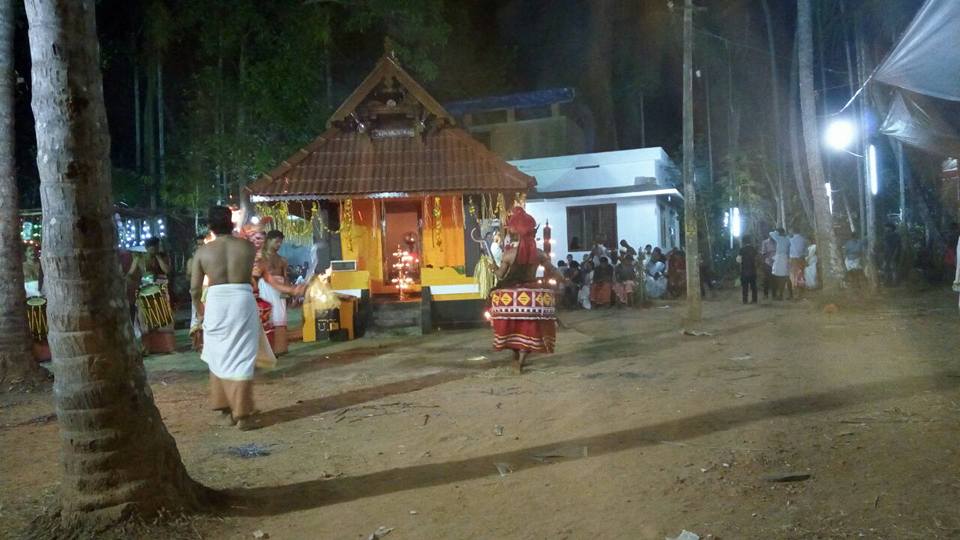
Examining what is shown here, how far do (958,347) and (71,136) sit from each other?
411 inches

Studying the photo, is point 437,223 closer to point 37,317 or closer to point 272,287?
point 272,287

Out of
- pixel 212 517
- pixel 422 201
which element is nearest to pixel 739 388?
pixel 212 517

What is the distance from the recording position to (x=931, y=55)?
19.5ft

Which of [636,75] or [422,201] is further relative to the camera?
[636,75]

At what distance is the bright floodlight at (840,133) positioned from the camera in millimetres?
16298

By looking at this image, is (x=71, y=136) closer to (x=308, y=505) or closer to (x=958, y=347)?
(x=308, y=505)

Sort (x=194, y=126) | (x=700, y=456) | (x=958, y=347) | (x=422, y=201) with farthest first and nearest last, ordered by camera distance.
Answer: (x=194, y=126) → (x=422, y=201) → (x=958, y=347) → (x=700, y=456)

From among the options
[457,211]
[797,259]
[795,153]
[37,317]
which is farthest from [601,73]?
[37,317]

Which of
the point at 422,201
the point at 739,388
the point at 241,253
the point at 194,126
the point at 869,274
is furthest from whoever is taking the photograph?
the point at 194,126

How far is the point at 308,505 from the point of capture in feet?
16.3

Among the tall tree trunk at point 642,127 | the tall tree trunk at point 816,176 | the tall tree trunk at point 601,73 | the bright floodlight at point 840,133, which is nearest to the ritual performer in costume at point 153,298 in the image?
the bright floodlight at point 840,133

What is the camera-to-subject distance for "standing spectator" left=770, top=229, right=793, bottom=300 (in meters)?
18.7

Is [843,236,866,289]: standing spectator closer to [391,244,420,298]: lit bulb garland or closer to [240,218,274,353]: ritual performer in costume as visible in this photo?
[391,244,420,298]: lit bulb garland

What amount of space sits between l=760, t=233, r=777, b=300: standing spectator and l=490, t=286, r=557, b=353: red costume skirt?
12.6 metres
